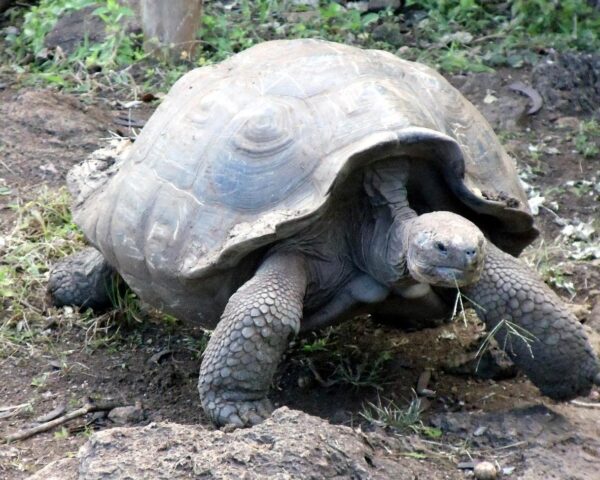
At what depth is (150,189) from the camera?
4.61 meters

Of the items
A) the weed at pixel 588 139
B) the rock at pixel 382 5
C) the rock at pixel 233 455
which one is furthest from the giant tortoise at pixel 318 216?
the rock at pixel 382 5

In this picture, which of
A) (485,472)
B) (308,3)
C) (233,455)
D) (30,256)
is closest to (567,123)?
(308,3)

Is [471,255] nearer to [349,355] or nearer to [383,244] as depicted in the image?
[383,244]

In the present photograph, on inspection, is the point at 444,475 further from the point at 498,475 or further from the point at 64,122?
the point at 64,122

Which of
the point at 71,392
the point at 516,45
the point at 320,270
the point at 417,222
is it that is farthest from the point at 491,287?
the point at 516,45

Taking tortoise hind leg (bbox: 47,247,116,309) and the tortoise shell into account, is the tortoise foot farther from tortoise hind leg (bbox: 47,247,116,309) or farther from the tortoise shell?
tortoise hind leg (bbox: 47,247,116,309)

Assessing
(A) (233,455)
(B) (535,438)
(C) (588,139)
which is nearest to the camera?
(A) (233,455)

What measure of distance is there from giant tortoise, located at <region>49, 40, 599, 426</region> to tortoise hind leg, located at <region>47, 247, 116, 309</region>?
0.67 metres

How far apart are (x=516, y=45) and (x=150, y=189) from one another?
501cm

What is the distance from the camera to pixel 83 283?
17.8ft

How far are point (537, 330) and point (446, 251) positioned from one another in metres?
0.59

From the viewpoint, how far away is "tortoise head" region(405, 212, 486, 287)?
12.5ft

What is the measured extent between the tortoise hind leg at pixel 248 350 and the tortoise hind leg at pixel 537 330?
76 centimetres

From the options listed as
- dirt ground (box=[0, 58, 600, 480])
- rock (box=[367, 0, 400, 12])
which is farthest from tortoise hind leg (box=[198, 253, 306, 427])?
rock (box=[367, 0, 400, 12])
